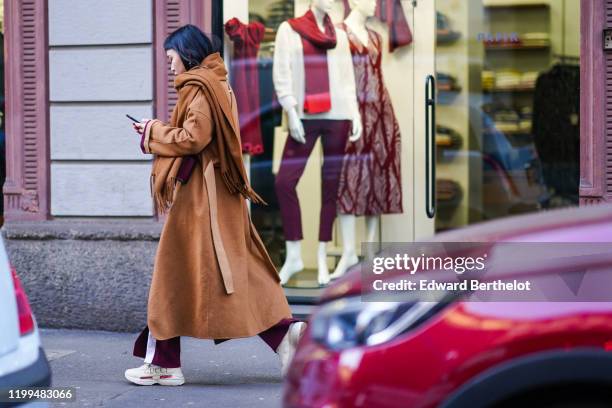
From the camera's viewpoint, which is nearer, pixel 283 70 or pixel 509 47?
pixel 283 70

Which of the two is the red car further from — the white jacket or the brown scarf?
the white jacket

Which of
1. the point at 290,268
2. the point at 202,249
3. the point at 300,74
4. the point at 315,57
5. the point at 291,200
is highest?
the point at 315,57

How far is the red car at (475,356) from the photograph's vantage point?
123 inches

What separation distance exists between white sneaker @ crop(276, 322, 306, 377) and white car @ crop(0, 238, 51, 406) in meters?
2.24

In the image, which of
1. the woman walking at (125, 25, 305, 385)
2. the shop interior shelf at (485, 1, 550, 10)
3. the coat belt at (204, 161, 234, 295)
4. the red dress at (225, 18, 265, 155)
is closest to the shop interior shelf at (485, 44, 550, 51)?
the shop interior shelf at (485, 1, 550, 10)

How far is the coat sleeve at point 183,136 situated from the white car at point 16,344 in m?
1.98

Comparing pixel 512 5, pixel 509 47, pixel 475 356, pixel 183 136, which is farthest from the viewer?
pixel 509 47

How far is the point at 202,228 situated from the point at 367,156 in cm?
301

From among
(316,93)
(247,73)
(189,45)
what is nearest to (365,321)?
(189,45)

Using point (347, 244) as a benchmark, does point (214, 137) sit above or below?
above

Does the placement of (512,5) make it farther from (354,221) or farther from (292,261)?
(292,261)

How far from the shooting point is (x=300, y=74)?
28.7ft

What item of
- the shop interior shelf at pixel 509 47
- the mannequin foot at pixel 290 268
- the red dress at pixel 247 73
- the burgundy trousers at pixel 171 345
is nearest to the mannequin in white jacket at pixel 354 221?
the mannequin foot at pixel 290 268

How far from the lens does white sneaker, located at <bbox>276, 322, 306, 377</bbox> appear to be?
6.25m
